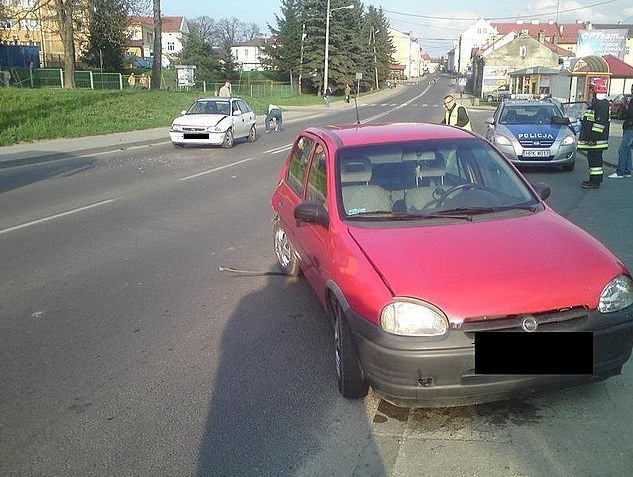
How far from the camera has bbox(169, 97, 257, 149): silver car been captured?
19594mm

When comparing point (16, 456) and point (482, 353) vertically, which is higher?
point (482, 353)

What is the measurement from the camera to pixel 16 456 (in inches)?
124

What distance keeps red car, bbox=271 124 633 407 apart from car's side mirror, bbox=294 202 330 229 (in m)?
0.01

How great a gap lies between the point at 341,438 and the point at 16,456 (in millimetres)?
1683

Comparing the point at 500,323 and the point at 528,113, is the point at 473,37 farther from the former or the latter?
the point at 500,323

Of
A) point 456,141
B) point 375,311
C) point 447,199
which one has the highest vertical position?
point 456,141

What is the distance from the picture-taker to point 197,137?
19.7 meters

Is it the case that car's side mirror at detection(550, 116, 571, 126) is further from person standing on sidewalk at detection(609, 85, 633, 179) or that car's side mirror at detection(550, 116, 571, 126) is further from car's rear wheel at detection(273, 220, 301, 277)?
car's rear wheel at detection(273, 220, 301, 277)

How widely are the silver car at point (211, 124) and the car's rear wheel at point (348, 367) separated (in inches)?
661

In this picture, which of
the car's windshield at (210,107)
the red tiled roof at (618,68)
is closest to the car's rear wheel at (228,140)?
the car's windshield at (210,107)

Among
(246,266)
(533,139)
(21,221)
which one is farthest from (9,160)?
(533,139)

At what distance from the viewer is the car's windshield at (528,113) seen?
14258mm

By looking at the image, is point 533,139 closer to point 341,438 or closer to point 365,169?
point 365,169

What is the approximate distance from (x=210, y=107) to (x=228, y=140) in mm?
1557
